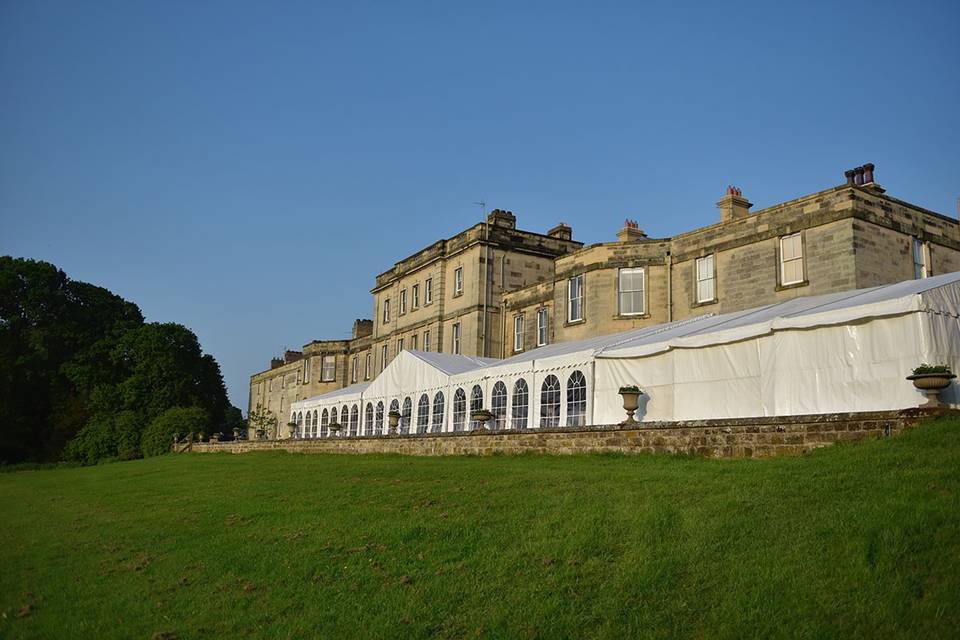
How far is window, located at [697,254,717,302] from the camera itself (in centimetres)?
2427

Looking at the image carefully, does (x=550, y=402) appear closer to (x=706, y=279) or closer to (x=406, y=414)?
(x=706, y=279)

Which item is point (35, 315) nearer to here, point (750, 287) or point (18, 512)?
point (18, 512)

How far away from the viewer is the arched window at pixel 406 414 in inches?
1080

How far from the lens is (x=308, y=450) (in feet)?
93.6

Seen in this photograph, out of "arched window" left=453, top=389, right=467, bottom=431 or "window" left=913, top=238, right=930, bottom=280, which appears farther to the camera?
"arched window" left=453, top=389, right=467, bottom=431

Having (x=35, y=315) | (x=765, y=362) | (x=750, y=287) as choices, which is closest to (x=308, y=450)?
(x=750, y=287)

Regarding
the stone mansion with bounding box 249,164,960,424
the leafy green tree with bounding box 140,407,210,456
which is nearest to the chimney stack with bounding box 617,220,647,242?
the stone mansion with bounding box 249,164,960,424

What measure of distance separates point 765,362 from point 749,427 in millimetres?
3246

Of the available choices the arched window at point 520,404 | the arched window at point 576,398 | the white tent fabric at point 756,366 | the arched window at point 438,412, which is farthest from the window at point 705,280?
the arched window at point 438,412

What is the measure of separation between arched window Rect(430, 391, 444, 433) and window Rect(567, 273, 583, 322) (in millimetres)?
5755

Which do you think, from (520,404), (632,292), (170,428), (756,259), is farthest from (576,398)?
(170,428)

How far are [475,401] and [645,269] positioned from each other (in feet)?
24.7

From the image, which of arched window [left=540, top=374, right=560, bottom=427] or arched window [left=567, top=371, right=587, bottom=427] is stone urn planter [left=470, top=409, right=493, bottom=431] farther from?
arched window [left=567, top=371, right=587, bottom=427]

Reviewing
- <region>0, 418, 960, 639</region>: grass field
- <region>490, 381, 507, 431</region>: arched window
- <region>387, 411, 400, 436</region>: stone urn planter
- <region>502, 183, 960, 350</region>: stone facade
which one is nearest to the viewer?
<region>0, 418, 960, 639</region>: grass field
